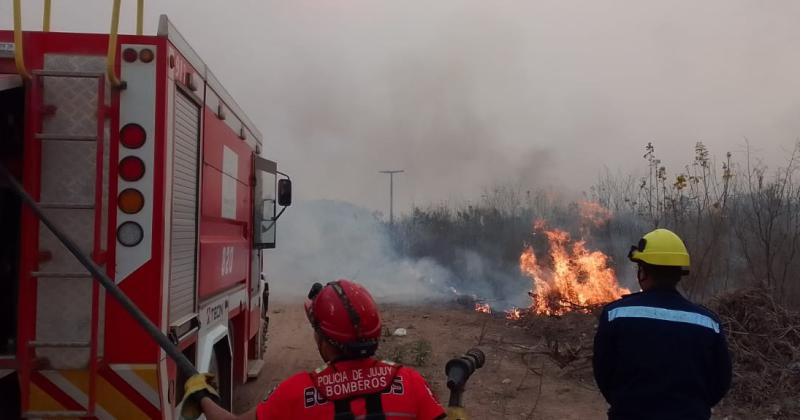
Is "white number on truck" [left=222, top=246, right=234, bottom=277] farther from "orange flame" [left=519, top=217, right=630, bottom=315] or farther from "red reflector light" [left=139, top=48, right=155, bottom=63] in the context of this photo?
"orange flame" [left=519, top=217, right=630, bottom=315]

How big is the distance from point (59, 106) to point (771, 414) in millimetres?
8227

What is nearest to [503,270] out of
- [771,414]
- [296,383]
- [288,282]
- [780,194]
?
[288,282]

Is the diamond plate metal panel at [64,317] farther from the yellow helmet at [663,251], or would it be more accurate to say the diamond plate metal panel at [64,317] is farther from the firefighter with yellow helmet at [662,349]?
the yellow helmet at [663,251]

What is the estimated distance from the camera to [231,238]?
5.58 m

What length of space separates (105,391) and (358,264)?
21881 mm

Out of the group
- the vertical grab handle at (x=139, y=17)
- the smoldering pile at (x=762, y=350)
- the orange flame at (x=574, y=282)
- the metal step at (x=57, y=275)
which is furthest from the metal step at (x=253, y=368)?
the orange flame at (x=574, y=282)

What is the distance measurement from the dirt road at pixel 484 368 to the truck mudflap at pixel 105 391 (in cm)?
380

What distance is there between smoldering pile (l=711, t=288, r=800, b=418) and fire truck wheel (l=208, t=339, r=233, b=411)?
649cm

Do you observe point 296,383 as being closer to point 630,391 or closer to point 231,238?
point 630,391

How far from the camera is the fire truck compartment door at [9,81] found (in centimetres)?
310

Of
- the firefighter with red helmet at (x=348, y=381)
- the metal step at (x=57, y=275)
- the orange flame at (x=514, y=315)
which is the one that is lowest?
the orange flame at (x=514, y=315)

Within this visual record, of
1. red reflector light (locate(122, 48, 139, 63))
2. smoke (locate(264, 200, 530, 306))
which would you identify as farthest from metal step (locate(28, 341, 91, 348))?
smoke (locate(264, 200, 530, 306))

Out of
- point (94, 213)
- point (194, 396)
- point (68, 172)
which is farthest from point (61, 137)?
point (194, 396)

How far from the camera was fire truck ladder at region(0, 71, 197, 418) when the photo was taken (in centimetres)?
311
